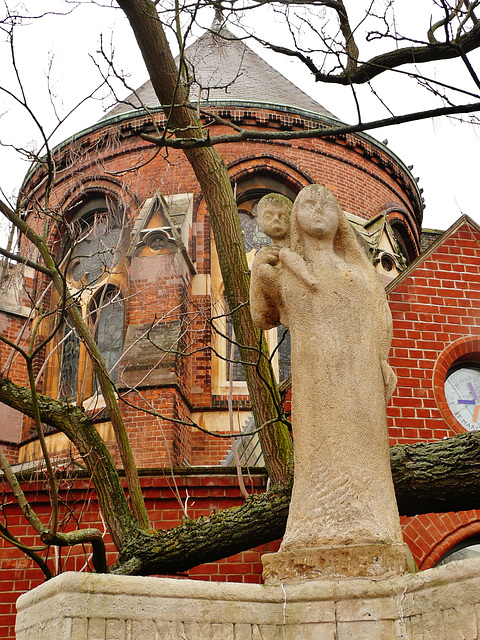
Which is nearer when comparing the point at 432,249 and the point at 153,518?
the point at 153,518

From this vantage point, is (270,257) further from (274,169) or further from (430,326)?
(274,169)

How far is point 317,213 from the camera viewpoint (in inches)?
145

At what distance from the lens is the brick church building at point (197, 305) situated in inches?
363

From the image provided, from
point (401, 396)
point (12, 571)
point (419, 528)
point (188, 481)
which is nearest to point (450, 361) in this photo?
A: point (401, 396)

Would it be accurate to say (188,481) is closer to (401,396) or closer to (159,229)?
(401,396)

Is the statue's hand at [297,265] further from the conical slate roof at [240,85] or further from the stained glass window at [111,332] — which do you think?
the conical slate roof at [240,85]

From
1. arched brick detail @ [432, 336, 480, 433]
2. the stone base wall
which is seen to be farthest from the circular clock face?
the stone base wall

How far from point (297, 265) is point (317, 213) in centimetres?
28

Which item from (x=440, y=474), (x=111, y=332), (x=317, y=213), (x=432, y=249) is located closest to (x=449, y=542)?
(x=440, y=474)

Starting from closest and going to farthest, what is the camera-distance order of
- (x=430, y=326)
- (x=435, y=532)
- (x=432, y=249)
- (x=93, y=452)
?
(x=93, y=452) → (x=435, y=532) → (x=430, y=326) → (x=432, y=249)

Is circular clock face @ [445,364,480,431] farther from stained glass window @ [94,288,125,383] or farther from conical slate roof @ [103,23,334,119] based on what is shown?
conical slate roof @ [103,23,334,119]

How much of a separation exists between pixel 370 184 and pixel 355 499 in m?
15.0

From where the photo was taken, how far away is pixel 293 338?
3576 millimetres

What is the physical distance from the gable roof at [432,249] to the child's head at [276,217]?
6158 mm
